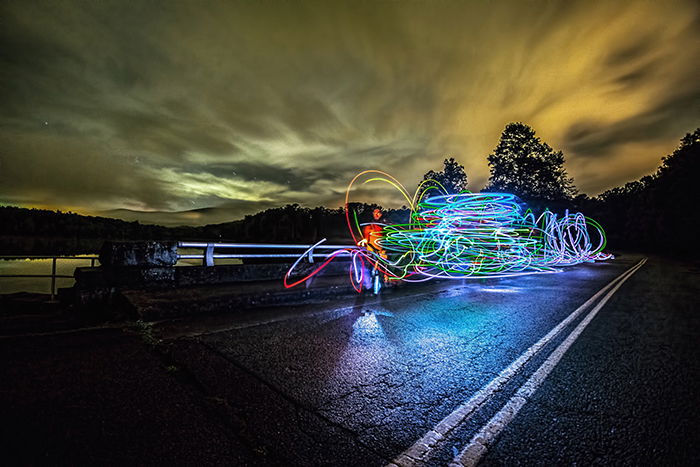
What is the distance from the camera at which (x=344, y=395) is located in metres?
2.86

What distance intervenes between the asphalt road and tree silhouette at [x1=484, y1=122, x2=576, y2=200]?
2723 inches

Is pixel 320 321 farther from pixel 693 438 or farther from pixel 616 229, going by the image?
pixel 616 229

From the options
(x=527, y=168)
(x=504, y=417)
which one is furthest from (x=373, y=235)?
(x=527, y=168)

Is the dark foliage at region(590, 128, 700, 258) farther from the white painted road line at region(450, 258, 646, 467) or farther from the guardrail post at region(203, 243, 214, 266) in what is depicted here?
the guardrail post at region(203, 243, 214, 266)

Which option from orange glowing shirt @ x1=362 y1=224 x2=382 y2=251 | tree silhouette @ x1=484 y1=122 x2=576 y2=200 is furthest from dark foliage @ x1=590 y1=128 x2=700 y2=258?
orange glowing shirt @ x1=362 y1=224 x2=382 y2=251

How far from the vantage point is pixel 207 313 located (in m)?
5.54

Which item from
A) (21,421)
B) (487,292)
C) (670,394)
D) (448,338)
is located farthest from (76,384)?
(487,292)

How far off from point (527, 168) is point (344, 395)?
7541cm

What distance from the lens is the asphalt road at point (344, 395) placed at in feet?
6.81

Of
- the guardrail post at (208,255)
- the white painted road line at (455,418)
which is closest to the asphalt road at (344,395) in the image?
the white painted road line at (455,418)

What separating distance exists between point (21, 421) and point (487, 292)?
9491 millimetres

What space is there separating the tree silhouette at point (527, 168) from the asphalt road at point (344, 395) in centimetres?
6916

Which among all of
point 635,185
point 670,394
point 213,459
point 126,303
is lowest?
point 670,394

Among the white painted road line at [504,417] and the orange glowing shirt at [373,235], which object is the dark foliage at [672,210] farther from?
the white painted road line at [504,417]
